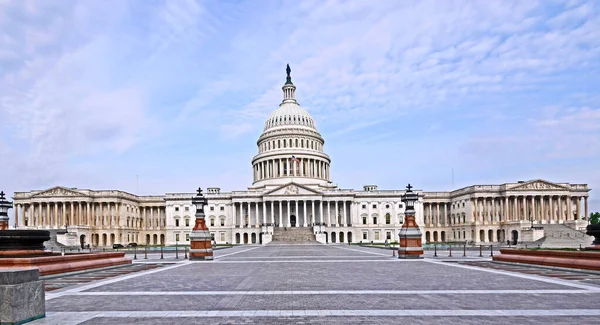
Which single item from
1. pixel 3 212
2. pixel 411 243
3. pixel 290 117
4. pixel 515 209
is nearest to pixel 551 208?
pixel 515 209

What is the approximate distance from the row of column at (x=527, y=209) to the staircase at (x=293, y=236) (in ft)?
144

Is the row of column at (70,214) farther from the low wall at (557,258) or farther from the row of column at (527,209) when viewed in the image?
the low wall at (557,258)

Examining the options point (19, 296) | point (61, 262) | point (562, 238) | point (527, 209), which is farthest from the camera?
point (527, 209)

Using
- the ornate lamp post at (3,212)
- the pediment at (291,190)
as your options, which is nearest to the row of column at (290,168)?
the pediment at (291,190)

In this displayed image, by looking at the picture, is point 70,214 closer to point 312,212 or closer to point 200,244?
point 312,212

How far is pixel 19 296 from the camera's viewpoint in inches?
467

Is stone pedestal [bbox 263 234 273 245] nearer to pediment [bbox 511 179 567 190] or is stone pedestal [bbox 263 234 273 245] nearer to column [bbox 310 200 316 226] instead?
column [bbox 310 200 316 226]

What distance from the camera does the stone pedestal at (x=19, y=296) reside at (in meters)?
11.5

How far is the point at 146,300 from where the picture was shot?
16.8 metres

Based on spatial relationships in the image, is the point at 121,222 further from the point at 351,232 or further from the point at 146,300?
the point at 146,300

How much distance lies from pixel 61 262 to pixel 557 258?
27.9 metres

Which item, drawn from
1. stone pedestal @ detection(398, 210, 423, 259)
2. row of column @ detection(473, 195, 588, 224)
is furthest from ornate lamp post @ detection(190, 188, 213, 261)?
row of column @ detection(473, 195, 588, 224)

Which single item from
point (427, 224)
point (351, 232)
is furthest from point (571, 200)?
point (351, 232)

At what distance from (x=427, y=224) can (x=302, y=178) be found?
37.9 metres
